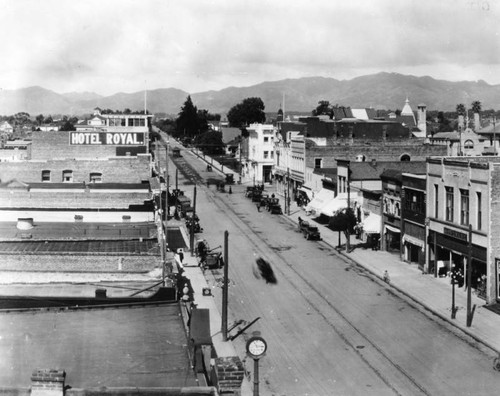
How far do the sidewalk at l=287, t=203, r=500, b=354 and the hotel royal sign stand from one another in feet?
79.1

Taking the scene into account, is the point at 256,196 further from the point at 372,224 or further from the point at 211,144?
the point at 211,144

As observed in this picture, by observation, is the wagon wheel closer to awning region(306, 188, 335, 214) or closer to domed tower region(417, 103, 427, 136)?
awning region(306, 188, 335, 214)

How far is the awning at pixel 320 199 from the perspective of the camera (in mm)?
67625

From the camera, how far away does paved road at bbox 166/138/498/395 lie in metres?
24.8

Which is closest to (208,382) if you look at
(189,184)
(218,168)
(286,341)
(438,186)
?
(286,341)

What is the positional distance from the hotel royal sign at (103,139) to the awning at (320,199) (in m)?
17.8

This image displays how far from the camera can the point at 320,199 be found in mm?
69125

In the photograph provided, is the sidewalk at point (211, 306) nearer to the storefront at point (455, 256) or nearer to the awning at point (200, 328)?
the awning at point (200, 328)

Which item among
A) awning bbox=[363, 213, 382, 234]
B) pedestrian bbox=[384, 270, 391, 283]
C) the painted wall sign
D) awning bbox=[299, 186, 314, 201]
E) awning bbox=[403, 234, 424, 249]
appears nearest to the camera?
the painted wall sign

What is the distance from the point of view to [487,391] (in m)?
23.9

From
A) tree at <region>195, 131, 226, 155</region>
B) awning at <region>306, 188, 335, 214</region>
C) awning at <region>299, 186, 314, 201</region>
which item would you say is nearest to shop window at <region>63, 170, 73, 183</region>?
awning at <region>306, 188, 335, 214</region>

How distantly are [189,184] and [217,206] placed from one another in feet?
77.8

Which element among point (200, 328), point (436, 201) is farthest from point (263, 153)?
point (200, 328)

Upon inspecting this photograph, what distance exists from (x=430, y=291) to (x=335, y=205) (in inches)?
997
